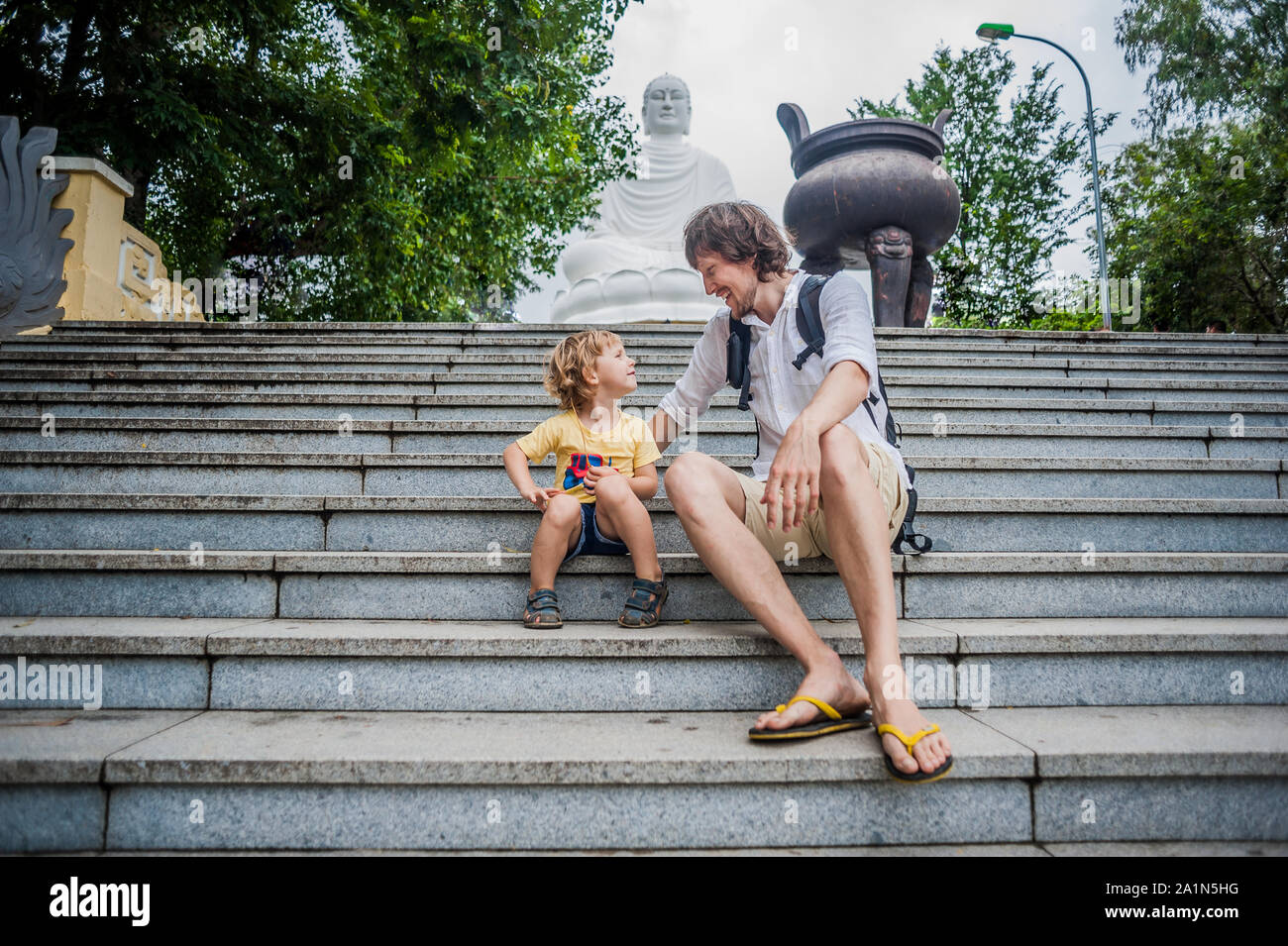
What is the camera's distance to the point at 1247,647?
1890 mm

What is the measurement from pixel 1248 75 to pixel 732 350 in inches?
723

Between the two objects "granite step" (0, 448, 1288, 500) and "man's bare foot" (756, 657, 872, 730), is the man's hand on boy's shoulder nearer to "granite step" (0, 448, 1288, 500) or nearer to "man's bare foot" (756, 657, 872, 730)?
"granite step" (0, 448, 1288, 500)

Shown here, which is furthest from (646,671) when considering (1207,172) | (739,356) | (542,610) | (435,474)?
(1207,172)

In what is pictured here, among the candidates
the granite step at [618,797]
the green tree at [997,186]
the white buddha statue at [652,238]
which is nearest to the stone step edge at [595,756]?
Result: the granite step at [618,797]

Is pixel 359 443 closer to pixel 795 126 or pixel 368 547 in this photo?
pixel 368 547

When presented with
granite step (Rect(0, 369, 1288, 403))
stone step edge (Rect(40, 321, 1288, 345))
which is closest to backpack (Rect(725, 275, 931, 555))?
granite step (Rect(0, 369, 1288, 403))

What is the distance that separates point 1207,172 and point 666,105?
355 inches

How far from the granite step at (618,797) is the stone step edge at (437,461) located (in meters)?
1.45

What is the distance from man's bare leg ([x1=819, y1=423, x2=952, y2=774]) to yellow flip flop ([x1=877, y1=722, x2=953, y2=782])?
0.04 meters

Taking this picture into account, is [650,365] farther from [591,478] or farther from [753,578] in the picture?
[753,578]

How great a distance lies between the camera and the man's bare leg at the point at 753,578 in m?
1.69

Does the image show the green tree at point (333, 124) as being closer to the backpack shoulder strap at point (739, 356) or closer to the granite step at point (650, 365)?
the granite step at point (650, 365)

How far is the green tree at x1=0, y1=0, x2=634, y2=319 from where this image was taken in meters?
6.73
